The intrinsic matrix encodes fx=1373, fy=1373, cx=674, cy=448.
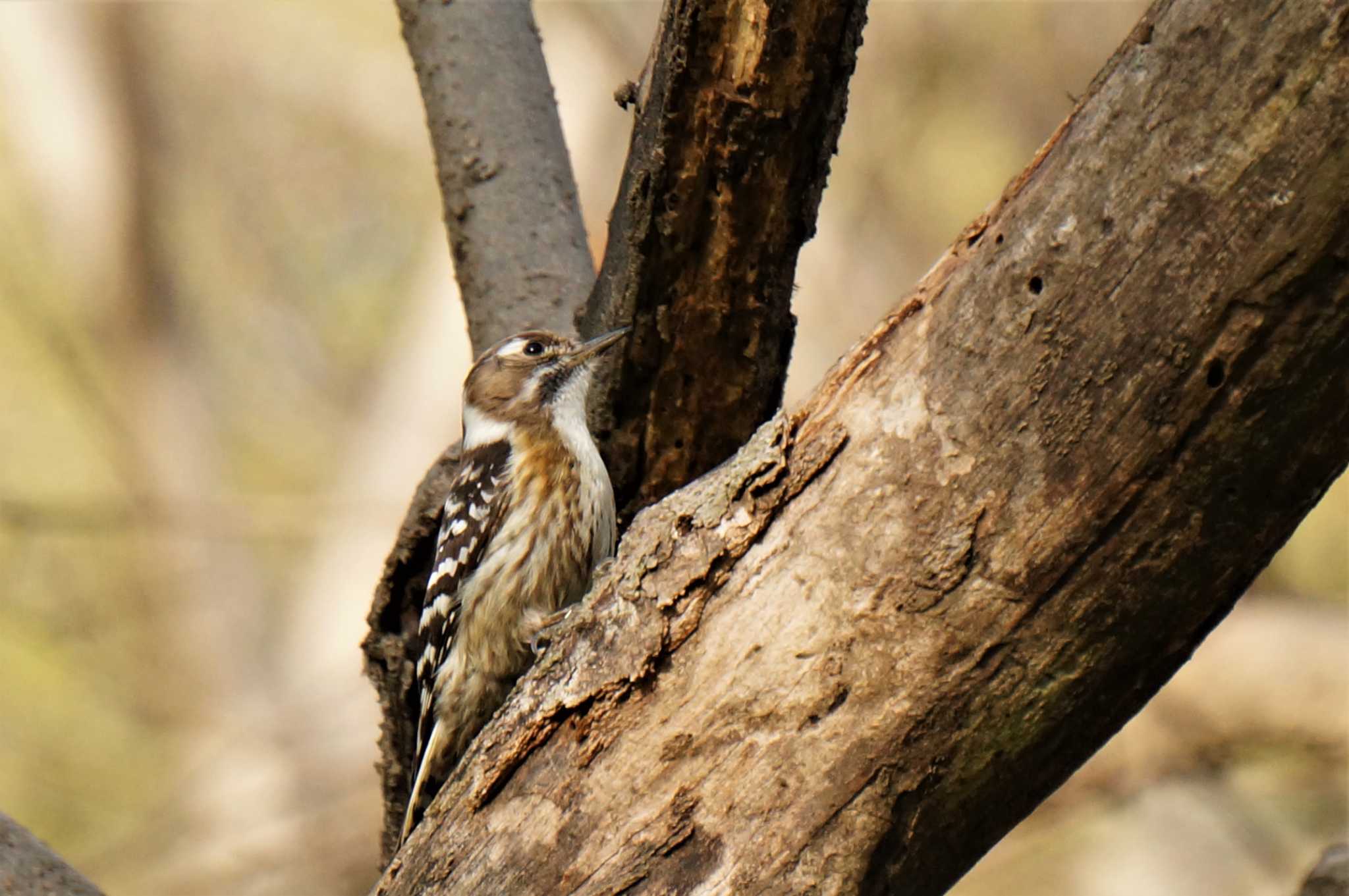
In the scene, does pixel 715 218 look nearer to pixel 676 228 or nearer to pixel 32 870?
pixel 676 228

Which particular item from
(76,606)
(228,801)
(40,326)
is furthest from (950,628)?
(40,326)

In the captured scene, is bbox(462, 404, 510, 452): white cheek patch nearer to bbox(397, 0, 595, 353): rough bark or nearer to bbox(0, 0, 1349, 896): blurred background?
bbox(397, 0, 595, 353): rough bark

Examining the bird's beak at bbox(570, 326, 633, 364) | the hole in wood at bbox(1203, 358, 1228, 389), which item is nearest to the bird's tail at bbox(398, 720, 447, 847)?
the bird's beak at bbox(570, 326, 633, 364)

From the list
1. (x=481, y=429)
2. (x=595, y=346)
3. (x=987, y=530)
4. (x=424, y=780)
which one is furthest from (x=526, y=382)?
(x=987, y=530)

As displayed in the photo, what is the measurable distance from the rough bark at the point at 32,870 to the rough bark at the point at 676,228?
Result: 101 centimetres

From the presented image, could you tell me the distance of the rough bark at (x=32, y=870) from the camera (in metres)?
2.85

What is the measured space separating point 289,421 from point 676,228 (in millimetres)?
10704

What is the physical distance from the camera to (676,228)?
3.31m

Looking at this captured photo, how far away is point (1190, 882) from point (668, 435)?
6.69 meters

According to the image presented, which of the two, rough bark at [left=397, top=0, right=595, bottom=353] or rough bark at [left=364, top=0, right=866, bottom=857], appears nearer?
rough bark at [left=364, top=0, right=866, bottom=857]

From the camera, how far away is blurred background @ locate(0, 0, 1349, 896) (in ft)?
27.1

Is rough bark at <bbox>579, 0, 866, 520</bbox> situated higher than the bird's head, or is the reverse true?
the bird's head

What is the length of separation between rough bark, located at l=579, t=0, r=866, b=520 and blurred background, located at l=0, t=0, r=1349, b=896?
179 inches

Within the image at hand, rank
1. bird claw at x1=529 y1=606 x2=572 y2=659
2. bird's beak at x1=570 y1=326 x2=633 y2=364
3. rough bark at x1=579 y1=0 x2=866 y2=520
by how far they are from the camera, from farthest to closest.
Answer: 1. bird claw at x1=529 y1=606 x2=572 y2=659
2. bird's beak at x1=570 y1=326 x2=633 y2=364
3. rough bark at x1=579 y1=0 x2=866 y2=520
